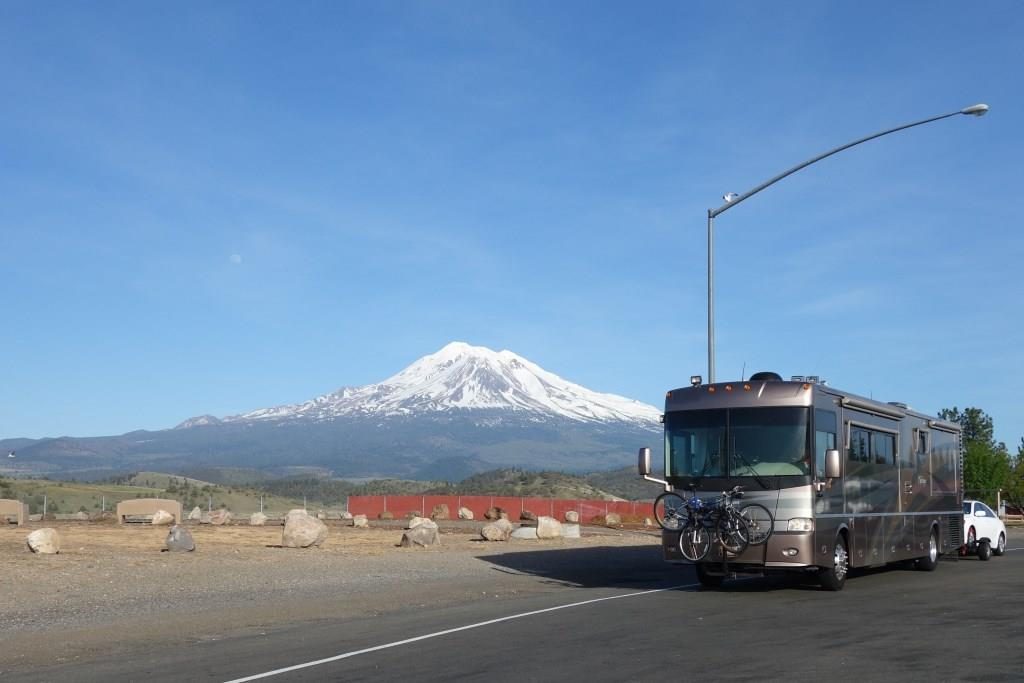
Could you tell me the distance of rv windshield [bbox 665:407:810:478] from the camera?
19672 mm

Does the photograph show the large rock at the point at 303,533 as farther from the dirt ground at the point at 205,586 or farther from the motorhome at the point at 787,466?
the motorhome at the point at 787,466

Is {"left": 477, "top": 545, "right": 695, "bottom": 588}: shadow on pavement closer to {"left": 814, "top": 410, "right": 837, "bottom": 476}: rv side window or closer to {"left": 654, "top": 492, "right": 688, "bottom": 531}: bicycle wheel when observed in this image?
{"left": 654, "top": 492, "right": 688, "bottom": 531}: bicycle wheel

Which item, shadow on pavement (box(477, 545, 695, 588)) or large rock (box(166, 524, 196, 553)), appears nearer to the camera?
shadow on pavement (box(477, 545, 695, 588))

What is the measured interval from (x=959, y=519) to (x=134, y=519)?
35.9 metres

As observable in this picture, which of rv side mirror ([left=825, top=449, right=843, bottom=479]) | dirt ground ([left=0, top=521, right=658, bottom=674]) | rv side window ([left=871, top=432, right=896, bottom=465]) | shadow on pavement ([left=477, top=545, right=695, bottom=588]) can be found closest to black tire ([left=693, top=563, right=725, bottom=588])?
shadow on pavement ([left=477, top=545, right=695, bottom=588])

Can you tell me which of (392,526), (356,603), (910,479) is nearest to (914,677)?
(356,603)

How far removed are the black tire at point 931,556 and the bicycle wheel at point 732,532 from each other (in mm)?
7943

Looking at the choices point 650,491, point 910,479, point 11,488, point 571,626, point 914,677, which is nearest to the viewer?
point 914,677

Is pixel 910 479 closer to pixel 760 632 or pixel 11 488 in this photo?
pixel 760 632

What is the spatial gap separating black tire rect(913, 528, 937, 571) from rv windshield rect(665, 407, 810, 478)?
7.71 meters

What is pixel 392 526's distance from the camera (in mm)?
51562

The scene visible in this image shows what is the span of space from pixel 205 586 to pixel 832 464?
11.9 m

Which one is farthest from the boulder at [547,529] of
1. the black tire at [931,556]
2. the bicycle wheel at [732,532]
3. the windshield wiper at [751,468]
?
the bicycle wheel at [732,532]

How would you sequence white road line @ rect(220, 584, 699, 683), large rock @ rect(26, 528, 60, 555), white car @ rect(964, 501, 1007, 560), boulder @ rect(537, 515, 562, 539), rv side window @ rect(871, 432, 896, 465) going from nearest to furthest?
white road line @ rect(220, 584, 699, 683) → rv side window @ rect(871, 432, 896, 465) → large rock @ rect(26, 528, 60, 555) → white car @ rect(964, 501, 1007, 560) → boulder @ rect(537, 515, 562, 539)
